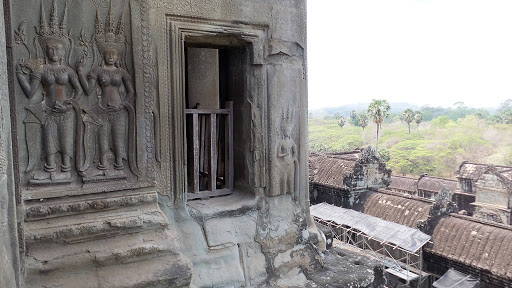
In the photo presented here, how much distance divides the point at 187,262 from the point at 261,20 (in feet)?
7.69

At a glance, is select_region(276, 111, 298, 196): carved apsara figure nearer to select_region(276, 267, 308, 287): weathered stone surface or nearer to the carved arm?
select_region(276, 267, 308, 287): weathered stone surface

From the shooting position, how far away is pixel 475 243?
11.5m

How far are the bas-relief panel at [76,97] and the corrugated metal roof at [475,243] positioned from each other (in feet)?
35.9

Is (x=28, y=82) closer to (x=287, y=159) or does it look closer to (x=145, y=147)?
(x=145, y=147)

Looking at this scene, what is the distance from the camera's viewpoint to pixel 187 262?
3244mm

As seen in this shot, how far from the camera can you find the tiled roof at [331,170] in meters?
17.4

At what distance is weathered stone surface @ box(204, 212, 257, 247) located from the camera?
360 centimetres

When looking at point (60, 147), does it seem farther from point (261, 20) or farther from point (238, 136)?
point (261, 20)

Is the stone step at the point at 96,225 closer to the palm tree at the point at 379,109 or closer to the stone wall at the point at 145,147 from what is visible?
the stone wall at the point at 145,147

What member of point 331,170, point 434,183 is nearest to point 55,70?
point 331,170

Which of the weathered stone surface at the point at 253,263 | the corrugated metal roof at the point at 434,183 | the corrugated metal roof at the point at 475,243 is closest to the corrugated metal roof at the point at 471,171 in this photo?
the corrugated metal roof at the point at 434,183

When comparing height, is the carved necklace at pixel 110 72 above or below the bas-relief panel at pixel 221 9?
below

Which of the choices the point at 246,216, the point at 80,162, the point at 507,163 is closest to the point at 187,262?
the point at 246,216

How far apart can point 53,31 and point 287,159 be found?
93.0 inches
